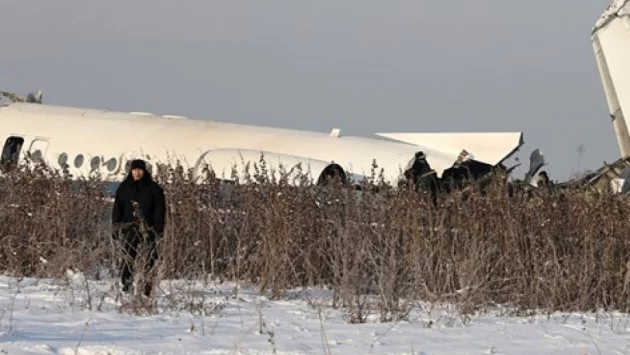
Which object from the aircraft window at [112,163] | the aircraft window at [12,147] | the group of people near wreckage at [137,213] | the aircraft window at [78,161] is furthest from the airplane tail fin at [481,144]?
the group of people near wreckage at [137,213]

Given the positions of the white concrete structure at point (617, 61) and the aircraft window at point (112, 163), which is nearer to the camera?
the white concrete structure at point (617, 61)

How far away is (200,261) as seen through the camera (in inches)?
577

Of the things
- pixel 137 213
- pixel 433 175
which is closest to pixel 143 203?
pixel 137 213

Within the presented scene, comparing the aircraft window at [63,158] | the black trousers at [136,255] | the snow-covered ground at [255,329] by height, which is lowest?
the snow-covered ground at [255,329]

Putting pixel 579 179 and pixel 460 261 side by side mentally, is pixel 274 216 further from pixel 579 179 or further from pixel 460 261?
pixel 579 179

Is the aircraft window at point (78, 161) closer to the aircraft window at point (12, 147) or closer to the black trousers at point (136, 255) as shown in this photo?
the aircraft window at point (12, 147)

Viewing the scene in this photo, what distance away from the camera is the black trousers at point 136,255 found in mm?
11302

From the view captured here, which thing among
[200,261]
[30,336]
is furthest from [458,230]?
[30,336]

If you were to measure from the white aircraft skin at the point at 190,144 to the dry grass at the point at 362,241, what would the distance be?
25.8ft

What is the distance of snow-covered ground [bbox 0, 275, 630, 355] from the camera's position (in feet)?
28.3

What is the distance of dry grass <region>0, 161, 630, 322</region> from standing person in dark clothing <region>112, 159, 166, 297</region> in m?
0.23

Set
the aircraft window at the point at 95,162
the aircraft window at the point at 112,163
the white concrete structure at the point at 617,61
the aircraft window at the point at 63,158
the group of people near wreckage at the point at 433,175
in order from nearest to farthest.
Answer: the group of people near wreckage at the point at 433,175
the white concrete structure at the point at 617,61
the aircraft window at the point at 112,163
the aircraft window at the point at 95,162
the aircraft window at the point at 63,158

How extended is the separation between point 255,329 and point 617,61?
15974mm

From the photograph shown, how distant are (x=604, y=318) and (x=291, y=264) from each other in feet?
11.1
